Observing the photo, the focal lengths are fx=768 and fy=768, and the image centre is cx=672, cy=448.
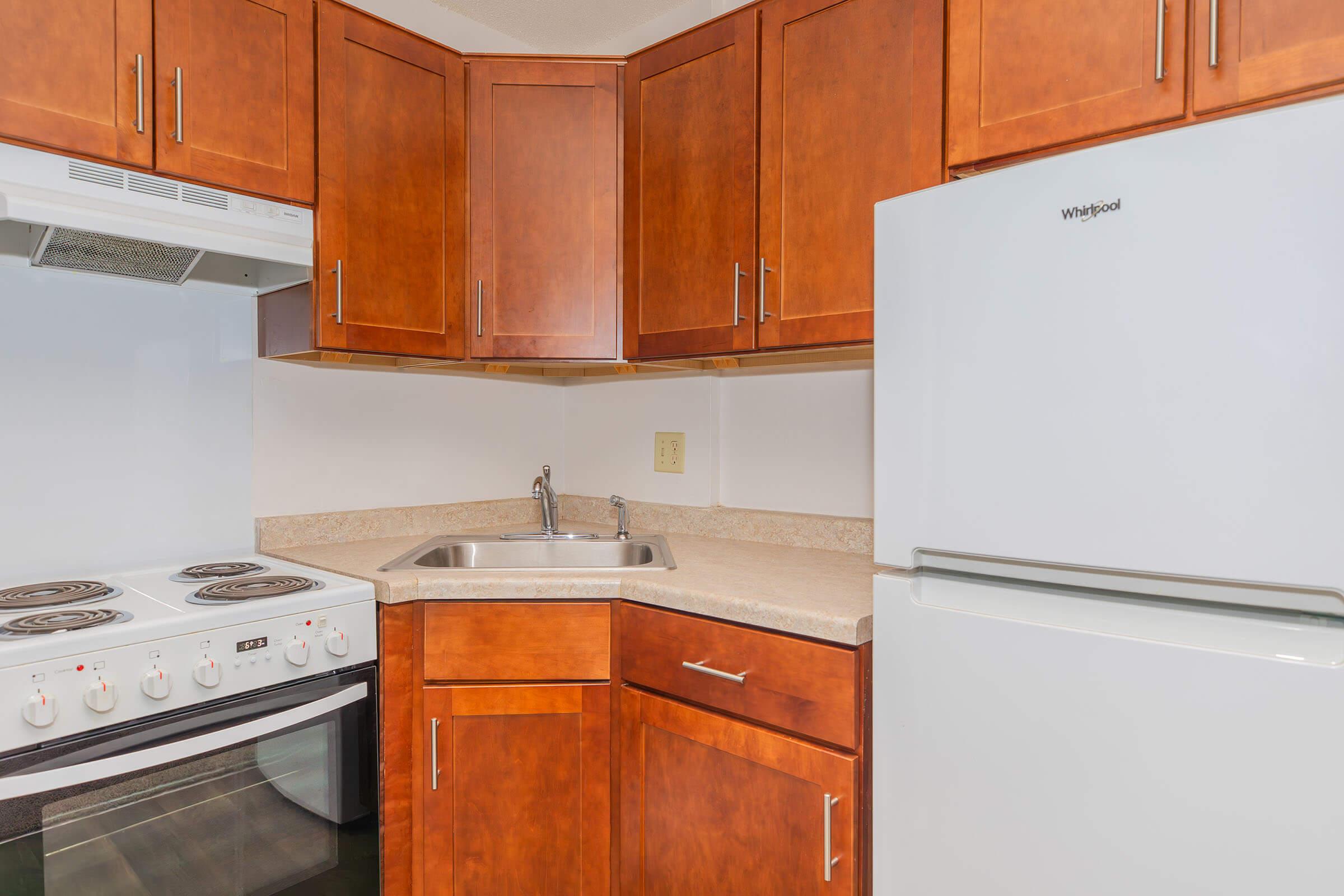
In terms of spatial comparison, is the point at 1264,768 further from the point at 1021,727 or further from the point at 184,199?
the point at 184,199

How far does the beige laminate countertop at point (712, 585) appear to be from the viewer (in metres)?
1.30

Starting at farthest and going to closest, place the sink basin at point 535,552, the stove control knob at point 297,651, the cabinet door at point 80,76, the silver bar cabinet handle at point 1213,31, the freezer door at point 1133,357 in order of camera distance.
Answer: the sink basin at point 535,552, the stove control knob at point 297,651, the cabinet door at point 80,76, the silver bar cabinet handle at point 1213,31, the freezer door at point 1133,357

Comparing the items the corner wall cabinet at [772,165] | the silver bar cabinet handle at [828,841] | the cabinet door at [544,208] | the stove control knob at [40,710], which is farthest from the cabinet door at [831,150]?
the stove control knob at [40,710]

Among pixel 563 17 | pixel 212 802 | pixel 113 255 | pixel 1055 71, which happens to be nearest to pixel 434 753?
pixel 212 802

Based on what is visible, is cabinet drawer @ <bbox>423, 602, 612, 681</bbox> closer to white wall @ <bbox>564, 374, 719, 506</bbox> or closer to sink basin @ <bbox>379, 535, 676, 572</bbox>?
sink basin @ <bbox>379, 535, 676, 572</bbox>

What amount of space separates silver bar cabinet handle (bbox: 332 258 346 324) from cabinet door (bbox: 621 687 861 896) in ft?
3.37

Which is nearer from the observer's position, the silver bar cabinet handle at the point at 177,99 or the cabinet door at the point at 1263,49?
the cabinet door at the point at 1263,49

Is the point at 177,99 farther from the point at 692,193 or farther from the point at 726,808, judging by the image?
the point at 726,808

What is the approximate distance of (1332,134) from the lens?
802 mm

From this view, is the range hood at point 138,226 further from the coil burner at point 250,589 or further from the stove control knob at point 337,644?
the stove control knob at point 337,644

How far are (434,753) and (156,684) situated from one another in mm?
517

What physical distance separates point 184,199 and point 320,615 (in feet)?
2.76

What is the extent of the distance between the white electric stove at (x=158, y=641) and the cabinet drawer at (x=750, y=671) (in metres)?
0.55

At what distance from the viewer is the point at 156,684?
1.25m
